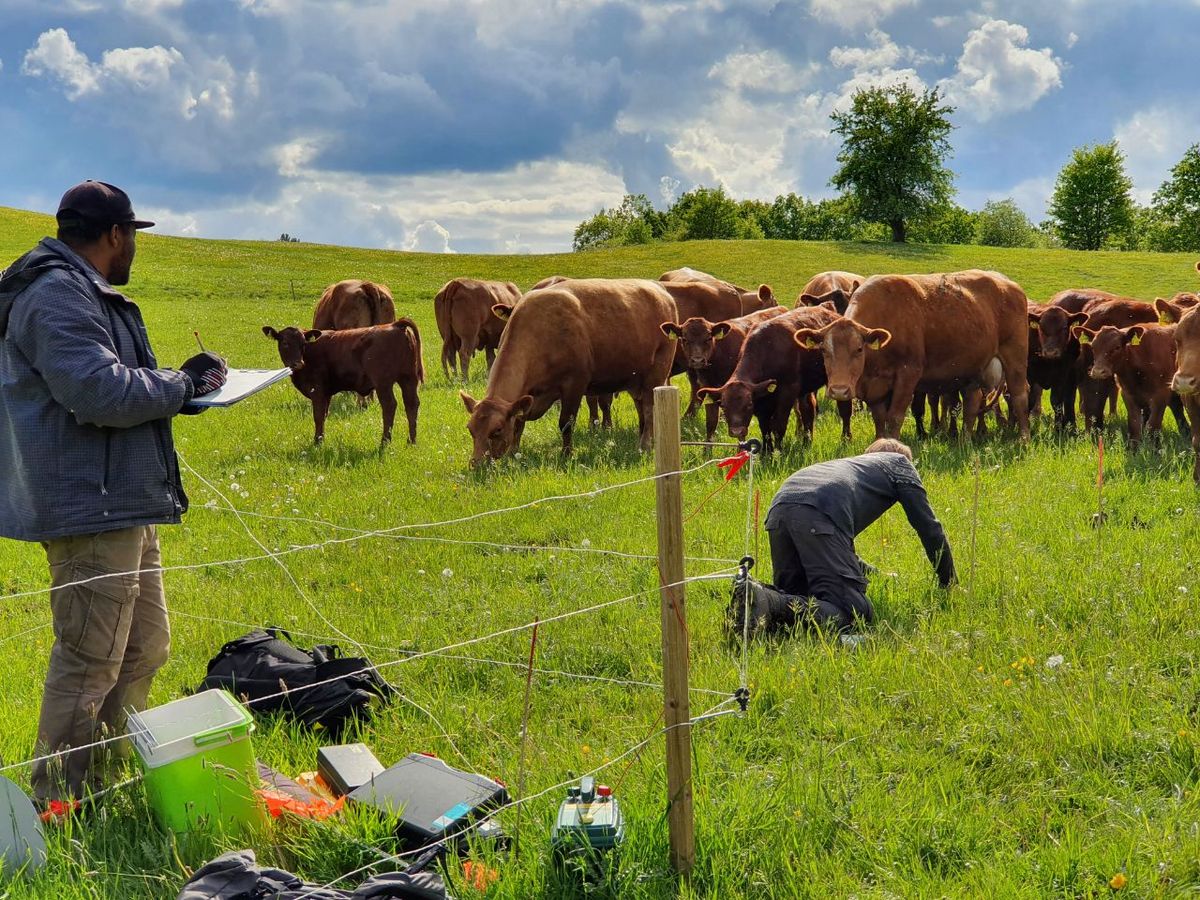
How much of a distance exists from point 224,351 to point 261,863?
25.0 metres

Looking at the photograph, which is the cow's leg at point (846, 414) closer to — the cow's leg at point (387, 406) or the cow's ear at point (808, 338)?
the cow's ear at point (808, 338)

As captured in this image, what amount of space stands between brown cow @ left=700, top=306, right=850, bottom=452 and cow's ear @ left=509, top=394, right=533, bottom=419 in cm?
209

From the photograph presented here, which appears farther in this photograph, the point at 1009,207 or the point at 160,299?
the point at 1009,207

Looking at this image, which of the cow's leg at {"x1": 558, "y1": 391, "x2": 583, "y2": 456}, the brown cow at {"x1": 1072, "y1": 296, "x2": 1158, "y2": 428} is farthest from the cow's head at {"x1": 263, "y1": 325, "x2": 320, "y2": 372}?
the brown cow at {"x1": 1072, "y1": 296, "x2": 1158, "y2": 428}

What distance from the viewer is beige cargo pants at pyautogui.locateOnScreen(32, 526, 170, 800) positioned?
4223mm

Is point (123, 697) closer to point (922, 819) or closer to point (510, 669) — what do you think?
point (510, 669)

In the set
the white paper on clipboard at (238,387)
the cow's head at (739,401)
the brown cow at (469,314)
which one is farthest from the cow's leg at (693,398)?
the white paper on clipboard at (238,387)

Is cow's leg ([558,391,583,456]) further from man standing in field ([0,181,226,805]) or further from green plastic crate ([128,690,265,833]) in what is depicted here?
green plastic crate ([128,690,265,833])

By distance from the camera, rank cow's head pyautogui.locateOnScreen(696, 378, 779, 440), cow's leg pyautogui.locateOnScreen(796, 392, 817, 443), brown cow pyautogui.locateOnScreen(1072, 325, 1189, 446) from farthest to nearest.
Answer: cow's leg pyautogui.locateOnScreen(796, 392, 817, 443) < cow's head pyautogui.locateOnScreen(696, 378, 779, 440) < brown cow pyautogui.locateOnScreen(1072, 325, 1189, 446)

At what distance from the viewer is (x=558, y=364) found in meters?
12.4

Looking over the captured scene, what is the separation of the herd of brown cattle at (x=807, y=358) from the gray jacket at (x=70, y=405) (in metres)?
7.30

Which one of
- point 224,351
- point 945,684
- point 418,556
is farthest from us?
point 224,351

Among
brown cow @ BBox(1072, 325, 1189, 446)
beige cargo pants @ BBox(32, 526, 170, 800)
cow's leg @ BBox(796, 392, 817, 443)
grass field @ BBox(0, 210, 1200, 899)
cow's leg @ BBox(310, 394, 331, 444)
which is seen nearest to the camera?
grass field @ BBox(0, 210, 1200, 899)

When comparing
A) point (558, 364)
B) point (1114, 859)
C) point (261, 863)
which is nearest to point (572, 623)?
point (261, 863)
